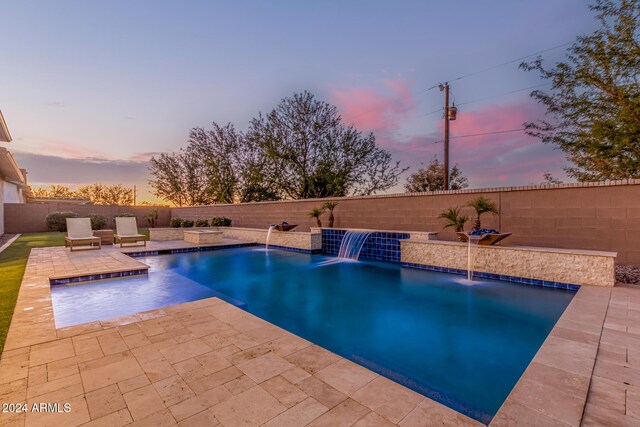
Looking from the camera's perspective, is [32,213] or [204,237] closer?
[204,237]

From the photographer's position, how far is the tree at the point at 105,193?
Result: 139ft

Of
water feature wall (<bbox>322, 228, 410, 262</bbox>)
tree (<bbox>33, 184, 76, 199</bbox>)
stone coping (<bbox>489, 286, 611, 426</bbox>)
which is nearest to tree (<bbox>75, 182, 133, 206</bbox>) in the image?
tree (<bbox>33, 184, 76, 199</bbox>)

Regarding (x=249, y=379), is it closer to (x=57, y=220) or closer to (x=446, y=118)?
(x=446, y=118)

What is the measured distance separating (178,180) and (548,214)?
25937mm

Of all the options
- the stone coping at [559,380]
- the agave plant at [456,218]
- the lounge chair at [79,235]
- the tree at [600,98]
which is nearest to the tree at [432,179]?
the tree at [600,98]

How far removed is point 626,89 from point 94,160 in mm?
36041

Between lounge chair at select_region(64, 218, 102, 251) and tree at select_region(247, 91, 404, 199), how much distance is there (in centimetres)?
1107

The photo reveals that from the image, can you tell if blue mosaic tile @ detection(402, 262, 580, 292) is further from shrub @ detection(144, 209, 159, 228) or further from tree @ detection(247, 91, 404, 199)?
shrub @ detection(144, 209, 159, 228)

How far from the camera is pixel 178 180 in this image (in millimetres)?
25641

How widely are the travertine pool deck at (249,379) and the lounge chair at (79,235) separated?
6767 mm

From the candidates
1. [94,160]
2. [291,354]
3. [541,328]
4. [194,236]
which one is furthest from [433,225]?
[94,160]

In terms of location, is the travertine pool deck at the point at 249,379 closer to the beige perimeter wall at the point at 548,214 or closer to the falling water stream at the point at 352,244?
the beige perimeter wall at the point at 548,214

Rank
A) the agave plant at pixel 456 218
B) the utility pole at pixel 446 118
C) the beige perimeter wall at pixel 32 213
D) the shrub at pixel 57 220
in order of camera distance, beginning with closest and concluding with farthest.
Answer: the agave plant at pixel 456 218, the utility pole at pixel 446 118, the beige perimeter wall at pixel 32 213, the shrub at pixel 57 220

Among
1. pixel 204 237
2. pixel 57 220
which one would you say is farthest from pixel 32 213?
pixel 204 237
